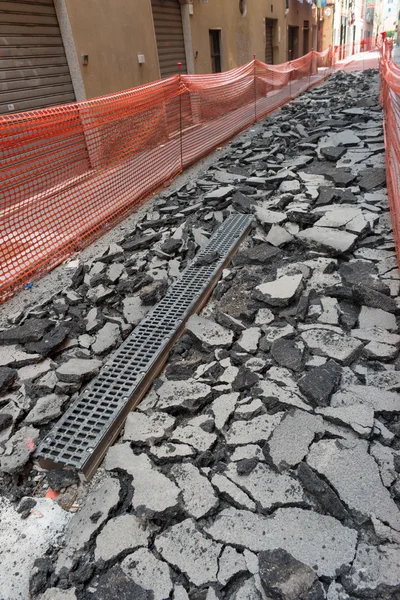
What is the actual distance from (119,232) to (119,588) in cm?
380

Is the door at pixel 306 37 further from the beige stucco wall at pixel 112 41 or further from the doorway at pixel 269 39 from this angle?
the beige stucco wall at pixel 112 41

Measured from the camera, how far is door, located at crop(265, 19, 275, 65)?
17.2 meters

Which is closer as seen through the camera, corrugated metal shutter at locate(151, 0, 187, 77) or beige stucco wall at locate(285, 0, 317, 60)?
corrugated metal shutter at locate(151, 0, 187, 77)

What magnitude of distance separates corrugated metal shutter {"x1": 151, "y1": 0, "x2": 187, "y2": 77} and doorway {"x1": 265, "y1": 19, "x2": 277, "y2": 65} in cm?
864

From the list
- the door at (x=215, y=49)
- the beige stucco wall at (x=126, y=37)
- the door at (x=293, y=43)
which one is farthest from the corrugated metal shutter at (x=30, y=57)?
the door at (x=293, y=43)

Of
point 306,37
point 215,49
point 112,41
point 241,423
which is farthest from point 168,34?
point 306,37

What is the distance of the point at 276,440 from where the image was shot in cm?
201

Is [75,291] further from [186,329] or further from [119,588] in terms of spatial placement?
[119,588]

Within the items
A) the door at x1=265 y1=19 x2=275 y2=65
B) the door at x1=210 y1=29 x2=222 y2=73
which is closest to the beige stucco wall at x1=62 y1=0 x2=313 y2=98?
the door at x1=210 y1=29 x2=222 y2=73

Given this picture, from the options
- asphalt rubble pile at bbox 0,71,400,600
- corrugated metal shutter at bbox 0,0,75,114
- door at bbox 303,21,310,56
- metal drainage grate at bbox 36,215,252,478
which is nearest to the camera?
asphalt rubble pile at bbox 0,71,400,600

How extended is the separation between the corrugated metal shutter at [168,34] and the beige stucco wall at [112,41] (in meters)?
0.95

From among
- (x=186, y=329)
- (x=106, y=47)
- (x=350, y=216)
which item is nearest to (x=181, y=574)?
(x=186, y=329)

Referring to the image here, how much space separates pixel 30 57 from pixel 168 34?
5.05m

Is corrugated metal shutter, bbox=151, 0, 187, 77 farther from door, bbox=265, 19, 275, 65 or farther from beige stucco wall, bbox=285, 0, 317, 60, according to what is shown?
beige stucco wall, bbox=285, 0, 317, 60
